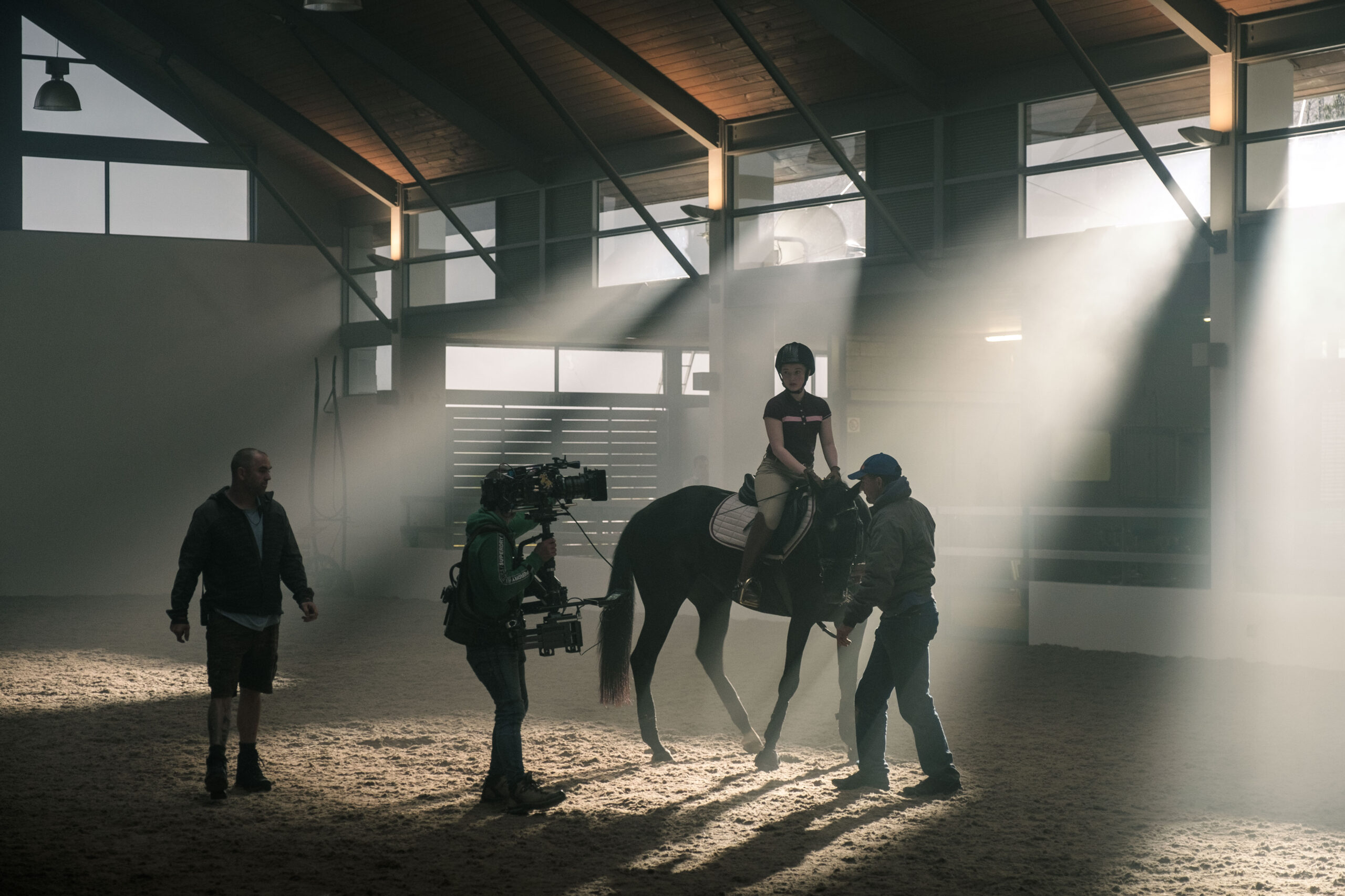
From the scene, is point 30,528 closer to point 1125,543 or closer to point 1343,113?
point 1125,543

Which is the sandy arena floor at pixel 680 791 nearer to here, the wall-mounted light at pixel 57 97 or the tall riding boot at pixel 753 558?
the tall riding boot at pixel 753 558

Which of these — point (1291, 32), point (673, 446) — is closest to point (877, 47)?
point (1291, 32)

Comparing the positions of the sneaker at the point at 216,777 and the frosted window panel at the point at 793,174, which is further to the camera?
the frosted window panel at the point at 793,174

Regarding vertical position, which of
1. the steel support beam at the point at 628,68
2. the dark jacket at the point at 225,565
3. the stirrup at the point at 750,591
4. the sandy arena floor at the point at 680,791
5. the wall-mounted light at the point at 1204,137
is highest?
the steel support beam at the point at 628,68

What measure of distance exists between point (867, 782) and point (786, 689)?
0.77 meters

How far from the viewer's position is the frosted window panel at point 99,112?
48.8ft

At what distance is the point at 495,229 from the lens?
15.1 m

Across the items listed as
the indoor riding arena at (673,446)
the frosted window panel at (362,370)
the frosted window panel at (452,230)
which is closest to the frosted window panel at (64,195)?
the indoor riding arena at (673,446)

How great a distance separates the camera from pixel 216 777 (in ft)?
17.3

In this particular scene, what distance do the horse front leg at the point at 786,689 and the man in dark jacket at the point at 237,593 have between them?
86.7 inches

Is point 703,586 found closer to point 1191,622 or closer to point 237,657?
point 237,657

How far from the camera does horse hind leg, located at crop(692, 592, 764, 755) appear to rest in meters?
6.40

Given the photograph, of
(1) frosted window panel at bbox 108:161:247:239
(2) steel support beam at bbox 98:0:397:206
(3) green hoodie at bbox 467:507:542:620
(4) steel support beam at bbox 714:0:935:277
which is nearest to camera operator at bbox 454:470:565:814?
(3) green hoodie at bbox 467:507:542:620

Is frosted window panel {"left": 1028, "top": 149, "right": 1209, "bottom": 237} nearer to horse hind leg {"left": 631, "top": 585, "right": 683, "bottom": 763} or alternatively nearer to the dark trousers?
horse hind leg {"left": 631, "top": 585, "right": 683, "bottom": 763}
